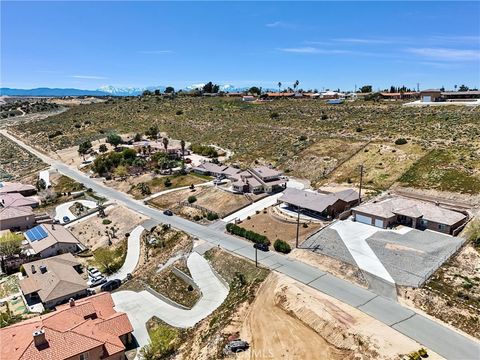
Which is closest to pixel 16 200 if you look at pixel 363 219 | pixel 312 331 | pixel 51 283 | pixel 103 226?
pixel 103 226

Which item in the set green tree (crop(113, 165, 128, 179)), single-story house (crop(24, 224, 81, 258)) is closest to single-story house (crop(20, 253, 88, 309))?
single-story house (crop(24, 224, 81, 258))

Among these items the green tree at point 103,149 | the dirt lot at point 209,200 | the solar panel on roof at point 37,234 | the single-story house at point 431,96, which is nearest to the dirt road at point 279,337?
the dirt lot at point 209,200

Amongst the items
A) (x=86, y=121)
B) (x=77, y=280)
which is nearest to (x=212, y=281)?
(x=77, y=280)

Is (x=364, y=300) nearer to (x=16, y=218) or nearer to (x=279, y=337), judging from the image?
(x=279, y=337)

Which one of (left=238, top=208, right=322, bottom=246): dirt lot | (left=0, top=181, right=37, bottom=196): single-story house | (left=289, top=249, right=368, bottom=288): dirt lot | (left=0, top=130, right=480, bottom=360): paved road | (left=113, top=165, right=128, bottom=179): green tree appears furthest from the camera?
(left=113, top=165, right=128, bottom=179): green tree

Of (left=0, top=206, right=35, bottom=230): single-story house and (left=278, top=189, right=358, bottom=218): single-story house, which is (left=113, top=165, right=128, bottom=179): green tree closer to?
(left=0, top=206, right=35, bottom=230): single-story house

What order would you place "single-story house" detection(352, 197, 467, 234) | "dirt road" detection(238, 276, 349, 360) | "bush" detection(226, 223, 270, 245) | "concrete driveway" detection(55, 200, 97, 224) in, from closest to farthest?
"dirt road" detection(238, 276, 349, 360)
"single-story house" detection(352, 197, 467, 234)
"bush" detection(226, 223, 270, 245)
"concrete driveway" detection(55, 200, 97, 224)

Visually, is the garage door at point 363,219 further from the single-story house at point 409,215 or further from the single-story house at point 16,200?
the single-story house at point 16,200

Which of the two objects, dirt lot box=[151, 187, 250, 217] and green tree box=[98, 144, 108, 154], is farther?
green tree box=[98, 144, 108, 154]
